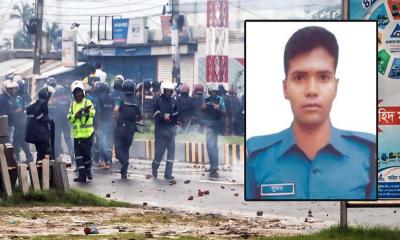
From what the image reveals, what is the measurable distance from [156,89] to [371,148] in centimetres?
1614

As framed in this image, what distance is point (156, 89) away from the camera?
1068 inches

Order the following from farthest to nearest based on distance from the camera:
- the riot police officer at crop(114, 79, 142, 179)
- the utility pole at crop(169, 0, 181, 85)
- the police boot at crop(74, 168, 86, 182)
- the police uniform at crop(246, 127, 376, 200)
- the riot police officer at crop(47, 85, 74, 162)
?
the utility pole at crop(169, 0, 181, 85), the riot police officer at crop(47, 85, 74, 162), the riot police officer at crop(114, 79, 142, 179), the police boot at crop(74, 168, 86, 182), the police uniform at crop(246, 127, 376, 200)

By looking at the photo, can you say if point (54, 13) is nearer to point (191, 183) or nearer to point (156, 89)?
point (156, 89)

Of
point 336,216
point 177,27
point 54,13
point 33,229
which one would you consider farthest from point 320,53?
point 54,13

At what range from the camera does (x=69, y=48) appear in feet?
117

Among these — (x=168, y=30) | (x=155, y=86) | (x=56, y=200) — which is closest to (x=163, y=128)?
(x=155, y=86)

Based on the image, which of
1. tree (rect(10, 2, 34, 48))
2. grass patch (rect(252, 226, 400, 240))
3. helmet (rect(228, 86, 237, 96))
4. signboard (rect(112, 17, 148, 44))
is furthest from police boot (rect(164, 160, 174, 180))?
tree (rect(10, 2, 34, 48))

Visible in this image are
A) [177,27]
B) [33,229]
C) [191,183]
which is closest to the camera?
[33,229]

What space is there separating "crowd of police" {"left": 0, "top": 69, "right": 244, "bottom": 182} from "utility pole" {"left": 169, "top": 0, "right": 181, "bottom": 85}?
2655 mm

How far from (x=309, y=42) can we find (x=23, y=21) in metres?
27.7

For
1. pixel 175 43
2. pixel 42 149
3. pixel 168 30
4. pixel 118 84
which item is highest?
pixel 168 30

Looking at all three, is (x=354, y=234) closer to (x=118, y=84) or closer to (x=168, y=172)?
(x=168, y=172)

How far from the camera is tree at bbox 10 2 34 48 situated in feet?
119

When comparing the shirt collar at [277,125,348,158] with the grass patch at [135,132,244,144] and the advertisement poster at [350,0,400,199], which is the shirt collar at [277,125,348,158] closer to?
the advertisement poster at [350,0,400,199]
